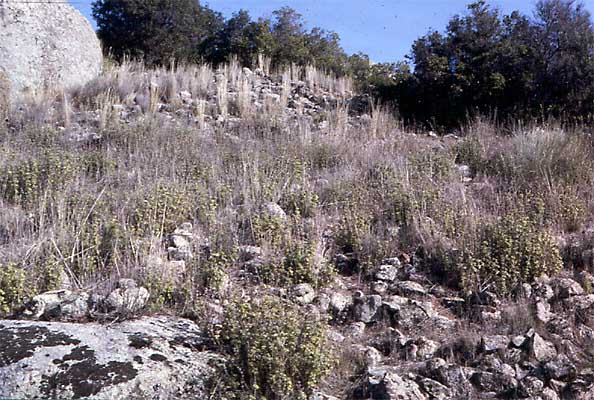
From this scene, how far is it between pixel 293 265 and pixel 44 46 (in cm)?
898

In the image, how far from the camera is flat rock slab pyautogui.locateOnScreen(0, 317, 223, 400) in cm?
366

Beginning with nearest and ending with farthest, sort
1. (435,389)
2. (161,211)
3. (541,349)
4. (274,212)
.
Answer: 1. (435,389)
2. (541,349)
3. (161,211)
4. (274,212)

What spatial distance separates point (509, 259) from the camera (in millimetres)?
5562

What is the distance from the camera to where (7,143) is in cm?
802

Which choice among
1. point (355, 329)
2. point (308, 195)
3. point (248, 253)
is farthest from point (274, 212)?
point (355, 329)

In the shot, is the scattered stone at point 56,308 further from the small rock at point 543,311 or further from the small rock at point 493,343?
the small rock at point 543,311

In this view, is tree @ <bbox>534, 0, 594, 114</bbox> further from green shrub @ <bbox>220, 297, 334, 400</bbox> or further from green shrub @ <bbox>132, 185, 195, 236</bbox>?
green shrub @ <bbox>220, 297, 334, 400</bbox>

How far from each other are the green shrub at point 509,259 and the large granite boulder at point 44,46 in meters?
8.95

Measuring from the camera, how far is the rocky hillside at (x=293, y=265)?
400 cm

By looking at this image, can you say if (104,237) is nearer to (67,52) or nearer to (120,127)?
(120,127)

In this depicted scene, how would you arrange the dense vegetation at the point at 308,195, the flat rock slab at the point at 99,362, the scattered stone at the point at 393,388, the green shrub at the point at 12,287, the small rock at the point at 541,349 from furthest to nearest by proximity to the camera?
the dense vegetation at the point at 308,195 → the green shrub at the point at 12,287 → the small rock at the point at 541,349 → the scattered stone at the point at 393,388 → the flat rock slab at the point at 99,362

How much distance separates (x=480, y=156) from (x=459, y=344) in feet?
14.9

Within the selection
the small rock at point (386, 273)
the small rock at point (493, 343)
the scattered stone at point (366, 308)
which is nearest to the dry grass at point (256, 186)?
the small rock at point (386, 273)

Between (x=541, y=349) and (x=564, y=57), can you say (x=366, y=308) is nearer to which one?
(x=541, y=349)
